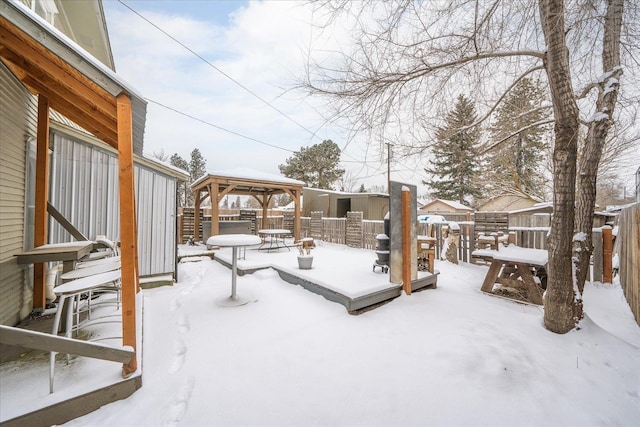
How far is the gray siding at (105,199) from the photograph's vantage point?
12.1 feet

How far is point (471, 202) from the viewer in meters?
24.5

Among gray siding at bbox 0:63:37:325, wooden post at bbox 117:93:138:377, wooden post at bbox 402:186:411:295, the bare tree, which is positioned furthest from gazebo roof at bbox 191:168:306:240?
wooden post at bbox 117:93:138:377

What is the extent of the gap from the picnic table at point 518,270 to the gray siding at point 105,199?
Result: 19.6 feet

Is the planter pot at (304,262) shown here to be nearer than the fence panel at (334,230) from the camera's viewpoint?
Yes

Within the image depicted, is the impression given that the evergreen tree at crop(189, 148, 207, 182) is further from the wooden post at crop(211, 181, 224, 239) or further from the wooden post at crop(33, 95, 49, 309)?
the wooden post at crop(33, 95, 49, 309)

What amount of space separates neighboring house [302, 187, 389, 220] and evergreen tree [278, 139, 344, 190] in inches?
408

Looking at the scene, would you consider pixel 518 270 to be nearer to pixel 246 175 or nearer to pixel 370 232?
pixel 370 232

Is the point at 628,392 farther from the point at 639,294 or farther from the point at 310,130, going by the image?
the point at 310,130

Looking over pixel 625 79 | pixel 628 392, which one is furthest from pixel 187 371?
pixel 625 79

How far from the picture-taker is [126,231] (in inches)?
75.0

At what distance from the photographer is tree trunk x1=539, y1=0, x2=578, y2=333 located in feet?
9.23

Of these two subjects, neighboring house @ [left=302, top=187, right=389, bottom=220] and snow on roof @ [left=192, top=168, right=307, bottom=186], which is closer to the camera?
snow on roof @ [left=192, top=168, right=307, bottom=186]

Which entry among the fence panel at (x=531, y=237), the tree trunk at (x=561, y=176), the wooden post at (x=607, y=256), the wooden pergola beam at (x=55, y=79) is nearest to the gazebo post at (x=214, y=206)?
the wooden pergola beam at (x=55, y=79)

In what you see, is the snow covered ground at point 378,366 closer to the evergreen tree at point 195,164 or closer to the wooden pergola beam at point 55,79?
the wooden pergola beam at point 55,79
